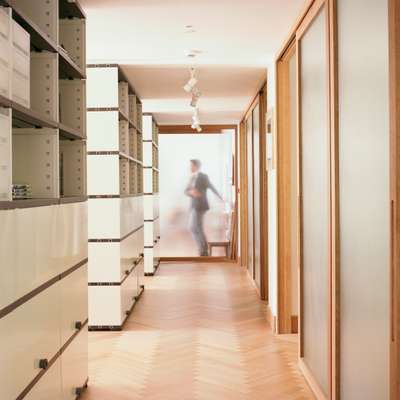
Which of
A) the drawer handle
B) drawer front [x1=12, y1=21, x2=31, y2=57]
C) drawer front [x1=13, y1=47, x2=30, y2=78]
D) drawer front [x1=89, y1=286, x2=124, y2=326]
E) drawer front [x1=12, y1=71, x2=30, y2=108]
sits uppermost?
drawer front [x1=12, y1=21, x2=31, y2=57]

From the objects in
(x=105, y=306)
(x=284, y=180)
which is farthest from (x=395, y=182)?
(x=105, y=306)

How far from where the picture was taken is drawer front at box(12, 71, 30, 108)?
2.41 meters

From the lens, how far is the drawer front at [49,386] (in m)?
2.58

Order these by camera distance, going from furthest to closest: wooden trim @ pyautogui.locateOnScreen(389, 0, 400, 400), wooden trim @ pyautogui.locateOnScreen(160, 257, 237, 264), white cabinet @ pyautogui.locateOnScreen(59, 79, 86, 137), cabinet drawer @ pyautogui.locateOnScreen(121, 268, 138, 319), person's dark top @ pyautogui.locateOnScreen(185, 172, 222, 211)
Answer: person's dark top @ pyautogui.locateOnScreen(185, 172, 222, 211), wooden trim @ pyautogui.locateOnScreen(160, 257, 237, 264), cabinet drawer @ pyautogui.locateOnScreen(121, 268, 138, 319), white cabinet @ pyautogui.locateOnScreen(59, 79, 86, 137), wooden trim @ pyautogui.locateOnScreen(389, 0, 400, 400)

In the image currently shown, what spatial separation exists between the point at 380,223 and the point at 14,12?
1.65 meters

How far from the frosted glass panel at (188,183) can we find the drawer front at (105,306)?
18.7 ft

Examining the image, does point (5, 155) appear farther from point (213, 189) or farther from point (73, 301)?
point (213, 189)

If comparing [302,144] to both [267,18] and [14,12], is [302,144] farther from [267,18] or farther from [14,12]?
[14,12]

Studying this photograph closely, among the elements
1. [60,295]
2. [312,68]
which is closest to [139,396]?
[60,295]

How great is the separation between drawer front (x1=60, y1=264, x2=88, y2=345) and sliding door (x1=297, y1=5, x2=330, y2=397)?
1.36 metres

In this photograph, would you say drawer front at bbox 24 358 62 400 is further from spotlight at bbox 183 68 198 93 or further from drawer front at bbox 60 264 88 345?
spotlight at bbox 183 68 198 93

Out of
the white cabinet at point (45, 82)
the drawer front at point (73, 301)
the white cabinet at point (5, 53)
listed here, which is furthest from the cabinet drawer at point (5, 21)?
the drawer front at point (73, 301)

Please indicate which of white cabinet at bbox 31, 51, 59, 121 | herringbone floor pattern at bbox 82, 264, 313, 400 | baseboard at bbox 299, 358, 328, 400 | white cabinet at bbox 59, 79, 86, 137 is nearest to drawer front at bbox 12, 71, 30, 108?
white cabinet at bbox 31, 51, 59, 121

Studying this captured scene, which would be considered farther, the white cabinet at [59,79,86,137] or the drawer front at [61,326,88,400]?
the white cabinet at [59,79,86,137]
